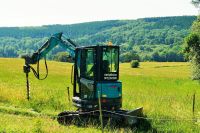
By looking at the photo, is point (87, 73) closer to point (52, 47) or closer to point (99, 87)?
point (99, 87)

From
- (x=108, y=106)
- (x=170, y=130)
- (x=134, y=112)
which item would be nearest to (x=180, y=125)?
(x=170, y=130)

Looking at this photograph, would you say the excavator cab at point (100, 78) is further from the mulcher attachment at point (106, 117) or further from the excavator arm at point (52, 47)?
the excavator arm at point (52, 47)

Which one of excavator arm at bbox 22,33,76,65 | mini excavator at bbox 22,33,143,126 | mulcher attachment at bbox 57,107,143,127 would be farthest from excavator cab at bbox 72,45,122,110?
excavator arm at bbox 22,33,76,65

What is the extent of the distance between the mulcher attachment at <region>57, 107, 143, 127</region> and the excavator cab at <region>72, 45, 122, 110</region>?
26 centimetres

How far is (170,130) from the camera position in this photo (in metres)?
15.3

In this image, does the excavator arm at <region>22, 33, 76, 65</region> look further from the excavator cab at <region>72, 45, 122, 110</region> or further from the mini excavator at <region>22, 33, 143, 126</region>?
the excavator cab at <region>72, 45, 122, 110</region>

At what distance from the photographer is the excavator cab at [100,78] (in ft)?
50.3

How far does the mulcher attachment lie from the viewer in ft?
49.0

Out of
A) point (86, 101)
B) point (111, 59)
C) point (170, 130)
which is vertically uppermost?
point (111, 59)

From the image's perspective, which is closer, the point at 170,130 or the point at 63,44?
the point at 170,130

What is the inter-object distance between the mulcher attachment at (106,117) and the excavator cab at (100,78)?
0.26 meters

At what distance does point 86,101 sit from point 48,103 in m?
4.89

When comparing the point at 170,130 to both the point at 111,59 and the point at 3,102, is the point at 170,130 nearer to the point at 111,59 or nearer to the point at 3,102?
the point at 111,59

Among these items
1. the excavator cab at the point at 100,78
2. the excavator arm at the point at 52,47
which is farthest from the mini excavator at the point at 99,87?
the excavator arm at the point at 52,47
